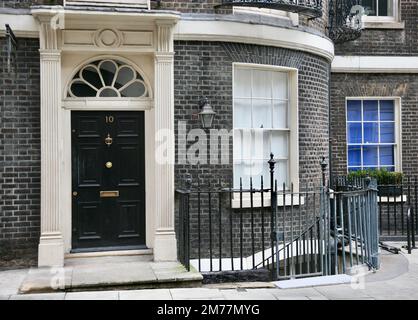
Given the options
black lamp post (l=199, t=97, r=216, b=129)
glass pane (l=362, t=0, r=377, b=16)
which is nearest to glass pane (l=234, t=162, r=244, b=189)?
black lamp post (l=199, t=97, r=216, b=129)

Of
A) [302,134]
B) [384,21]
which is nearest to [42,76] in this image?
[302,134]

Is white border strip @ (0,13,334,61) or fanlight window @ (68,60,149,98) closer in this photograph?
white border strip @ (0,13,334,61)

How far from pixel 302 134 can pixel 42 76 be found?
4608mm

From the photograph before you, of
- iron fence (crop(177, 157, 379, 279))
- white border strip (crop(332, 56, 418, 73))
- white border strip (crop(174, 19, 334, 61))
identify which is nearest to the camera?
iron fence (crop(177, 157, 379, 279))

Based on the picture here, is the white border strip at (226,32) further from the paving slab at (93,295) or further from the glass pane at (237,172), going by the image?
the paving slab at (93,295)

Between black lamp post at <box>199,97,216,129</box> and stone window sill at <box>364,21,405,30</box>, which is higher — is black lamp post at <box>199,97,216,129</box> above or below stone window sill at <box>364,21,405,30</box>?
below

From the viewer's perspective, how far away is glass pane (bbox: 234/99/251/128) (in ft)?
33.3

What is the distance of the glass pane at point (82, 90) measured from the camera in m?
9.35

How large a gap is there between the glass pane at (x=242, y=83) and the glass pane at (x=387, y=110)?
4.62 meters

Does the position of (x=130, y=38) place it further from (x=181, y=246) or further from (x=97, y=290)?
(x=97, y=290)

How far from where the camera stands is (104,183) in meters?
9.37

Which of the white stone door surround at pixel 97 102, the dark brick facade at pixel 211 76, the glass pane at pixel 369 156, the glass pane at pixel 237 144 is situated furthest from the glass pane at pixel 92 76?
the glass pane at pixel 369 156

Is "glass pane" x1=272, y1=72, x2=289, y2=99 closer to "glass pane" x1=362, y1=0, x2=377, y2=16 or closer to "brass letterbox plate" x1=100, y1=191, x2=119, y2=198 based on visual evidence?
"brass letterbox plate" x1=100, y1=191, x2=119, y2=198

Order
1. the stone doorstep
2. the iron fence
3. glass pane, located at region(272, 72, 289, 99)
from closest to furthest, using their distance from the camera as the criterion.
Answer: the stone doorstep < the iron fence < glass pane, located at region(272, 72, 289, 99)
